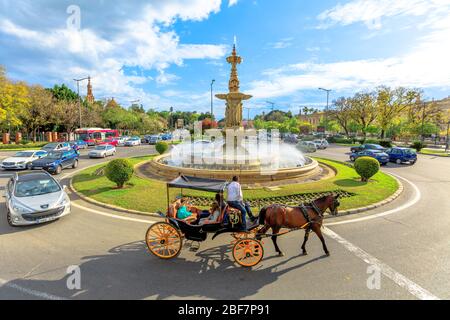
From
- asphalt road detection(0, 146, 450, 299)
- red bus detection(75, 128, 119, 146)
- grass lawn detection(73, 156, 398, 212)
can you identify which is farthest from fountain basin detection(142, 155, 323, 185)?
red bus detection(75, 128, 119, 146)

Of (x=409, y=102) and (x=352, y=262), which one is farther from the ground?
(x=409, y=102)

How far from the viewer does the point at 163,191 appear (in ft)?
38.6

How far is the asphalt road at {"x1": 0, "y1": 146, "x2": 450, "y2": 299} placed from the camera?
4.92 meters

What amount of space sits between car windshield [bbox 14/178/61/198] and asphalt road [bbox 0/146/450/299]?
114 cm

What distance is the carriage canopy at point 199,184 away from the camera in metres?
6.40

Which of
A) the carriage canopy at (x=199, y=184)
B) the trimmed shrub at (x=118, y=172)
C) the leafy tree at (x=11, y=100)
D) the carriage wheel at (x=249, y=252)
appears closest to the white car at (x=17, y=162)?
the trimmed shrub at (x=118, y=172)

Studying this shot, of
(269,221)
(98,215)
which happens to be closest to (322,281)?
(269,221)

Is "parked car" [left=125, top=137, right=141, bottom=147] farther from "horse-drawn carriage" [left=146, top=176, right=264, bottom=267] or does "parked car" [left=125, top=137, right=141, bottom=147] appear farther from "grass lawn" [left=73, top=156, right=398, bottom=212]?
"horse-drawn carriage" [left=146, top=176, right=264, bottom=267]

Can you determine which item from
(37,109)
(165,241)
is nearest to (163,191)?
(165,241)

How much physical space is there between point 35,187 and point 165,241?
6308 millimetres

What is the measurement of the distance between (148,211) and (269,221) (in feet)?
16.6

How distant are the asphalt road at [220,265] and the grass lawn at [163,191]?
1476 millimetres

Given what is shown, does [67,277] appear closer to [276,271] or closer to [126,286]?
[126,286]

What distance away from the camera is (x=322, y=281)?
207 inches
